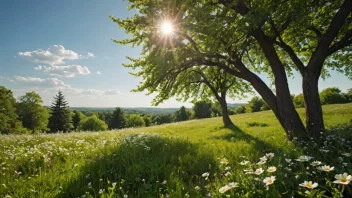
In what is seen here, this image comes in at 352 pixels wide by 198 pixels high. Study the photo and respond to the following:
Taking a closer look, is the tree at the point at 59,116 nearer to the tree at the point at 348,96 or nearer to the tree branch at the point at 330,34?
the tree branch at the point at 330,34

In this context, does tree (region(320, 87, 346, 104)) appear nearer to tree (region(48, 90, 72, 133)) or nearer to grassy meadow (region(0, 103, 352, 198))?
grassy meadow (region(0, 103, 352, 198))

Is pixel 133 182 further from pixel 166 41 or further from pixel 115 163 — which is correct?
pixel 166 41

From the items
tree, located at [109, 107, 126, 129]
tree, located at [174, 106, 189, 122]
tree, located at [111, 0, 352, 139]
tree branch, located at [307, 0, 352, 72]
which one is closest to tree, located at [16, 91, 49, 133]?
tree, located at [109, 107, 126, 129]

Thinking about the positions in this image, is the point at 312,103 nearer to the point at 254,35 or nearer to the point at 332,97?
the point at 254,35

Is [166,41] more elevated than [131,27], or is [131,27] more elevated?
[131,27]

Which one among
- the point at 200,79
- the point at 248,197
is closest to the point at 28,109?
the point at 200,79

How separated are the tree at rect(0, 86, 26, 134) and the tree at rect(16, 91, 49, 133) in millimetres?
6071

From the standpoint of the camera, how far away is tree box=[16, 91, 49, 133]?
54.1 m

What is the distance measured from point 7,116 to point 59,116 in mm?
21596

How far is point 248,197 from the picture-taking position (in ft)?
9.91

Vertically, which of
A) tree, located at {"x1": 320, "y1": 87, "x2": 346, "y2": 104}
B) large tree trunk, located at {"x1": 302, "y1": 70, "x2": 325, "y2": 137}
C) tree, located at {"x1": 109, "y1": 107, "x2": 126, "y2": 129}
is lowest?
tree, located at {"x1": 109, "y1": 107, "x2": 126, "y2": 129}

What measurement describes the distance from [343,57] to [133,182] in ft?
53.2

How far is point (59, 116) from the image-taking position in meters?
64.4

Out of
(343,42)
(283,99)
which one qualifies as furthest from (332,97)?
(283,99)
